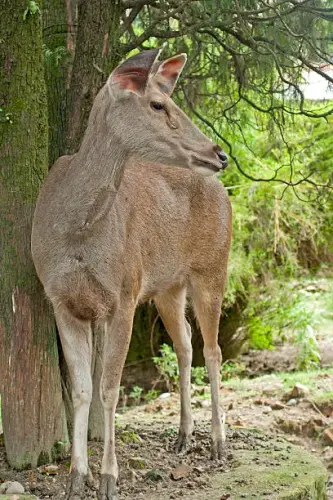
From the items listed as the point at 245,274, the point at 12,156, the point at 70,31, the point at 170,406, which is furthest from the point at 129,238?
the point at 245,274

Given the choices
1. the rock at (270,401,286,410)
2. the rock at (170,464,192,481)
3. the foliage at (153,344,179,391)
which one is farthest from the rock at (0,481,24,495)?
the foliage at (153,344,179,391)

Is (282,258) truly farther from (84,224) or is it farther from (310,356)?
(84,224)

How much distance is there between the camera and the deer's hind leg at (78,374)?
5.00 m

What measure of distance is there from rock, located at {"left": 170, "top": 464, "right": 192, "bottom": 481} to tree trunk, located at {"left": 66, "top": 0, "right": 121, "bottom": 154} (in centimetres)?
219

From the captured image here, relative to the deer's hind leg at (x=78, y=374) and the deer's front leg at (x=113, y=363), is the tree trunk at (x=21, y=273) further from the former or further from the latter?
the deer's front leg at (x=113, y=363)

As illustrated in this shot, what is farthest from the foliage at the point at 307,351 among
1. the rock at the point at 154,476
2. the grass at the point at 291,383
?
the rock at the point at 154,476

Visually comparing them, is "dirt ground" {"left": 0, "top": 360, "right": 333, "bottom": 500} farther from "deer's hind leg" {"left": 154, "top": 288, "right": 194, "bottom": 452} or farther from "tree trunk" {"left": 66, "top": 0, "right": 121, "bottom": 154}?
"tree trunk" {"left": 66, "top": 0, "right": 121, "bottom": 154}

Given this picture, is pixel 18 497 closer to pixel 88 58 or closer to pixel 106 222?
pixel 106 222

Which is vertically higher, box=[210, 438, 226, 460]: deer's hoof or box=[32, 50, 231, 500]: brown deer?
box=[32, 50, 231, 500]: brown deer

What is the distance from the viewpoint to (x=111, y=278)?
16.6 feet

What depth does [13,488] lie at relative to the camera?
4.97 m

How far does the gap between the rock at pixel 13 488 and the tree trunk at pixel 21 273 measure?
1.07 ft

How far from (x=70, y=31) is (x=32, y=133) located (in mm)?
1024

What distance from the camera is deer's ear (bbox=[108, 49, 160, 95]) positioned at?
4.76m
